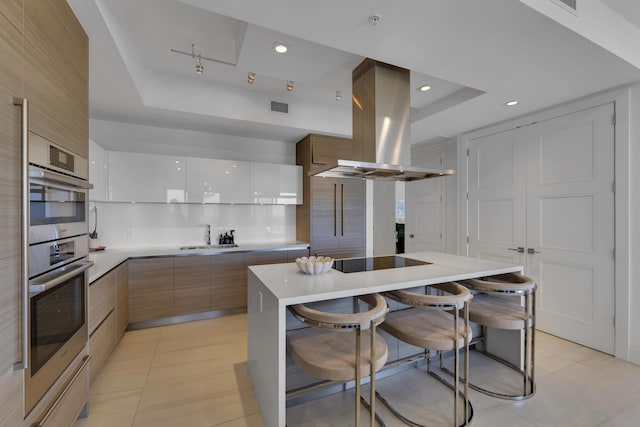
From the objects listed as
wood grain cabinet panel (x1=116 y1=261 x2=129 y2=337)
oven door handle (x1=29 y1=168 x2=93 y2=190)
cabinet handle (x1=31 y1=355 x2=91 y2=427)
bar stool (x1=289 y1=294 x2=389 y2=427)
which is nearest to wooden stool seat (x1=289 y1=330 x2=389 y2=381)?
bar stool (x1=289 y1=294 x2=389 y2=427)

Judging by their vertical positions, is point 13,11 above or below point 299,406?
above

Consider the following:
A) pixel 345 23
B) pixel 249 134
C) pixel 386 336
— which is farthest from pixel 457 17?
pixel 249 134

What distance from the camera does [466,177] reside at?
408 centimetres

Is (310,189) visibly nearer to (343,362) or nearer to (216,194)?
(216,194)

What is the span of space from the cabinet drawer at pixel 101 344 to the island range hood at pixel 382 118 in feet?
7.09

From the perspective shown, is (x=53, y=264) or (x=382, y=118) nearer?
(x=53, y=264)

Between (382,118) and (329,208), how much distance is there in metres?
1.89

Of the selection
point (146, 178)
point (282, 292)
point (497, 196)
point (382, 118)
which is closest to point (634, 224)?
point (497, 196)

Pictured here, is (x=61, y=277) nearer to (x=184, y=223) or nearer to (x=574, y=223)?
(x=184, y=223)

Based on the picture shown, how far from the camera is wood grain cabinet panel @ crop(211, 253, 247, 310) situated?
355 cm

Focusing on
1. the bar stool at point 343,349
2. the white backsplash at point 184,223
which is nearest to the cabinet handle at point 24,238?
the bar stool at point 343,349

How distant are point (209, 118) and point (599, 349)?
4.72 m

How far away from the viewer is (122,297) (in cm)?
292

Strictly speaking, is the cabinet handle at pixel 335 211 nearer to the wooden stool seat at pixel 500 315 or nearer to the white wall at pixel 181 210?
the white wall at pixel 181 210
